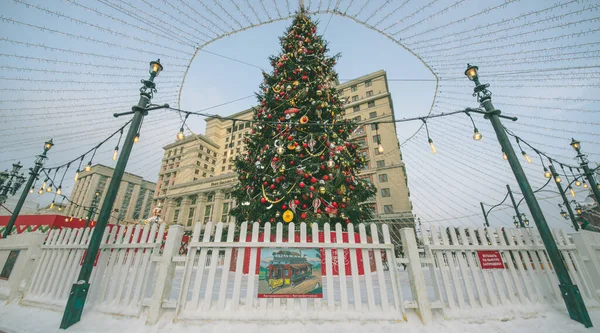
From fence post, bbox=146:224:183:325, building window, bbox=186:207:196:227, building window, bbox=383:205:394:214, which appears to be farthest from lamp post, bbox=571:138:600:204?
building window, bbox=186:207:196:227

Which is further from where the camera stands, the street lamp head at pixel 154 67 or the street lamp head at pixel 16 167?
the street lamp head at pixel 16 167

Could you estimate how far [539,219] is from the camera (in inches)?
143

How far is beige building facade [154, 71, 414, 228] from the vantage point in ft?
92.8

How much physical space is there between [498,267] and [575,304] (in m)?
1.02

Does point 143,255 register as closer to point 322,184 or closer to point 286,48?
point 322,184

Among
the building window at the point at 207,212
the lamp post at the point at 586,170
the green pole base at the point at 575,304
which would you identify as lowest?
the green pole base at the point at 575,304

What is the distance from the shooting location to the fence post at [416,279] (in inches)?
111

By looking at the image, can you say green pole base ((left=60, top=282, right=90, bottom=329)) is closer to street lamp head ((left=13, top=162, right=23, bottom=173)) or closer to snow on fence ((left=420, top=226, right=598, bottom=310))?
snow on fence ((left=420, top=226, right=598, bottom=310))

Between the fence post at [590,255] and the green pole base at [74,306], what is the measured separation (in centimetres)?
831

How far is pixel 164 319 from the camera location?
2.84m

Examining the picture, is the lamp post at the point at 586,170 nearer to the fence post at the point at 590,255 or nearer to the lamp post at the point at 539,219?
the fence post at the point at 590,255

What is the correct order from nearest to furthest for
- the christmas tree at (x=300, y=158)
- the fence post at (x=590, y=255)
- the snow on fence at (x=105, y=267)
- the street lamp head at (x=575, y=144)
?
the snow on fence at (x=105, y=267)
the fence post at (x=590, y=255)
the christmas tree at (x=300, y=158)
the street lamp head at (x=575, y=144)

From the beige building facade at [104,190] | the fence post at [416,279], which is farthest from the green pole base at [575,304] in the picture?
the beige building facade at [104,190]

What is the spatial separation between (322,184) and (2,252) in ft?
26.3
